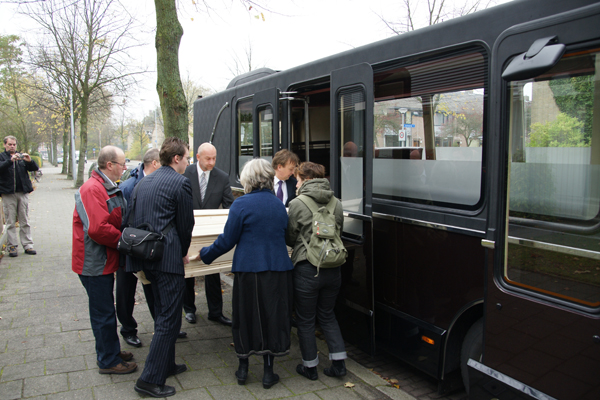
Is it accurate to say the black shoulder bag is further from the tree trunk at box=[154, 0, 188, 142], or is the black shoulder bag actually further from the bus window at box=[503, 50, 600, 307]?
the tree trunk at box=[154, 0, 188, 142]

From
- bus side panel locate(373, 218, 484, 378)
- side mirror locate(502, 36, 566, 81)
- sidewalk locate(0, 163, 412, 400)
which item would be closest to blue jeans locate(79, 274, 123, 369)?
sidewalk locate(0, 163, 412, 400)

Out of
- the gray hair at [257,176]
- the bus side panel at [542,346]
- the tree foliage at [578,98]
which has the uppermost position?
the tree foliage at [578,98]

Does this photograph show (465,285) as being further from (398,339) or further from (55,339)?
(55,339)

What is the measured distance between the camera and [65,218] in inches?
504

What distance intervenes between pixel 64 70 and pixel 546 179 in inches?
974

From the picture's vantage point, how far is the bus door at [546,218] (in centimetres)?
240

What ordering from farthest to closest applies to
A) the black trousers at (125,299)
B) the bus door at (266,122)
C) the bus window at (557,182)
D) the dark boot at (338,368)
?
the bus door at (266,122) < the black trousers at (125,299) < the dark boot at (338,368) < the bus window at (557,182)

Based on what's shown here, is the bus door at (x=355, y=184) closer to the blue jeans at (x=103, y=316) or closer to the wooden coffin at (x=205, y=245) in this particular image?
the wooden coffin at (x=205, y=245)

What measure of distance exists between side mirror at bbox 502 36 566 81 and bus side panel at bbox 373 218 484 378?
1192 millimetres

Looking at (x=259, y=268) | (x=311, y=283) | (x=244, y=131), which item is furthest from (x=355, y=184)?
(x=244, y=131)

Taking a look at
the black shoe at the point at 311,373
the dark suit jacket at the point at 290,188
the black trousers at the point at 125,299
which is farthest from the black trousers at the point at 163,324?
the dark suit jacket at the point at 290,188

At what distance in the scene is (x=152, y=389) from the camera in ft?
11.2

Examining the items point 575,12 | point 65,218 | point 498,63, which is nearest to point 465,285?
point 498,63

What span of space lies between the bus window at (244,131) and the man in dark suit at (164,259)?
3121mm
